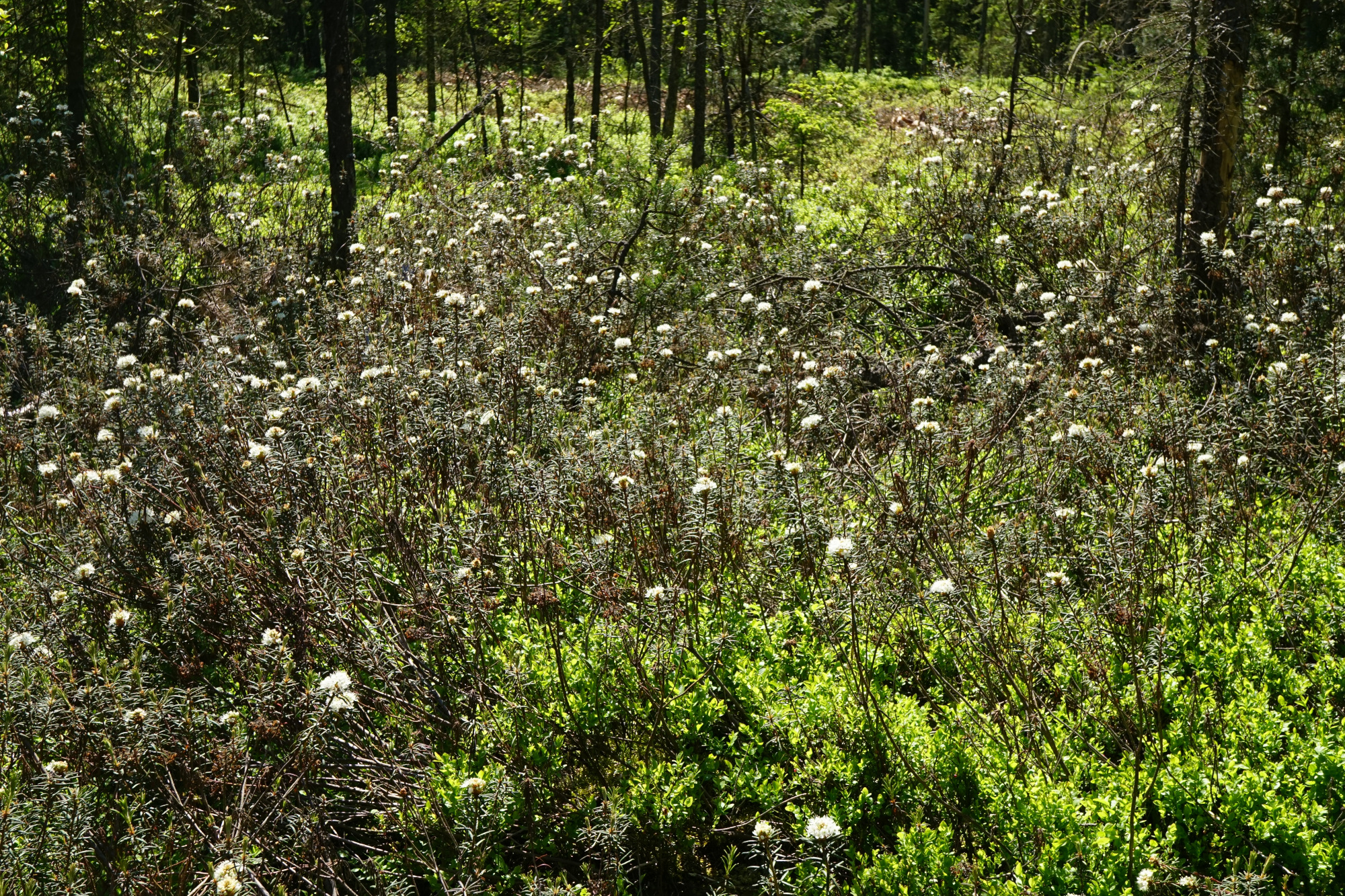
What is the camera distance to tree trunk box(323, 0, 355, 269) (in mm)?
9961

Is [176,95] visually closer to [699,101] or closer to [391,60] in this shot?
[391,60]

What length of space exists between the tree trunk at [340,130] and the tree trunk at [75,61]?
4.22m

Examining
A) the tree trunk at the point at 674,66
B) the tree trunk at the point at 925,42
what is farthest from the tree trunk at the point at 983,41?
the tree trunk at the point at 674,66

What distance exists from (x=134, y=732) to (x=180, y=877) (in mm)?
644

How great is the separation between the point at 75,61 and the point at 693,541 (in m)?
11.9

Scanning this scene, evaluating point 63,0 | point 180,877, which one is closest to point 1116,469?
point 180,877

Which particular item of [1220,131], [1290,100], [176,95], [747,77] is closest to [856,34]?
[747,77]

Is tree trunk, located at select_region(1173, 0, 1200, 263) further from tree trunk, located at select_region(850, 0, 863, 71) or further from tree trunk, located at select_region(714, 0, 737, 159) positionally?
tree trunk, located at select_region(850, 0, 863, 71)

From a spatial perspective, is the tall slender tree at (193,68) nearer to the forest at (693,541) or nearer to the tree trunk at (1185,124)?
the forest at (693,541)

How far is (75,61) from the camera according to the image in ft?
40.0

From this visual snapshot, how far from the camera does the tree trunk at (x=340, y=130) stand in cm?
996

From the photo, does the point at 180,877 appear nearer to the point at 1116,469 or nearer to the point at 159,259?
the point at 1116,469

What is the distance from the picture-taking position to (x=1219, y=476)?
5305 mm

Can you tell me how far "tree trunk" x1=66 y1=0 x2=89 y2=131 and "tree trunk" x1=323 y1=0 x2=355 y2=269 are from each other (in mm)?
4221
